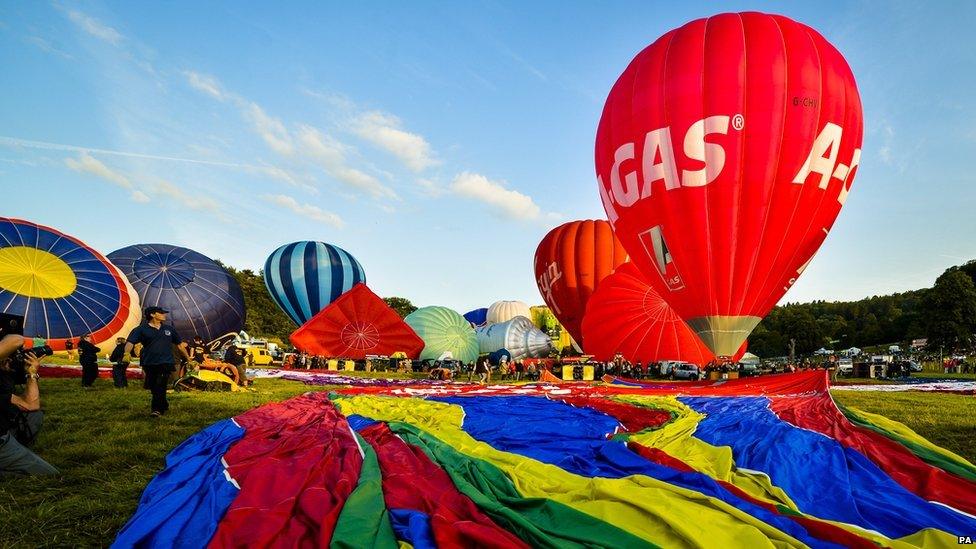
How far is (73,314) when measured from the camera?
50.6 feet

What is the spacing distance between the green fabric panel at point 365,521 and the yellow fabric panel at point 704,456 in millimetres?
2104

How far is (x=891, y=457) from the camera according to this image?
4168 millimetres

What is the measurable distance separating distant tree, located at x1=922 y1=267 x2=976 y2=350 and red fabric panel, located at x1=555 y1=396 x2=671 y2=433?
1603 inches

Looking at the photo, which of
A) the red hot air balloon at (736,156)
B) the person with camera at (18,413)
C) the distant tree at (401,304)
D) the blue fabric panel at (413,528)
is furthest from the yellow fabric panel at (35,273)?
the distant tree at (401,304)

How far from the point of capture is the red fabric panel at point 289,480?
2436 mm

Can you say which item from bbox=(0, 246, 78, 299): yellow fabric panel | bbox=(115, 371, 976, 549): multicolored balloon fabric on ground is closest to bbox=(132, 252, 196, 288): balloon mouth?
bbox=(0, 246, 78, 299): yellow fabric panel

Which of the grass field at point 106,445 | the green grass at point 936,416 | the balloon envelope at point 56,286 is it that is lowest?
the green grass at point 936,416

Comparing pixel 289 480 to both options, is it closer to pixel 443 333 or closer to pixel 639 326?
pixel 639 326

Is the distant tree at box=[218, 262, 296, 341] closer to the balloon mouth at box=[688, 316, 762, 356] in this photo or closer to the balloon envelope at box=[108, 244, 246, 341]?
the balloon envelope at box=[108, 244, 246, 341]

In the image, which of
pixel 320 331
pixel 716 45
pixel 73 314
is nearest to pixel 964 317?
pixel 716 45

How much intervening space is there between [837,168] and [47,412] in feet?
49.6

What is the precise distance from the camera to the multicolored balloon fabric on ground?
2.40 meters

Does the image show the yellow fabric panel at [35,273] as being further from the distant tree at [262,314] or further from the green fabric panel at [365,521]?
the distant tree at [262,314]

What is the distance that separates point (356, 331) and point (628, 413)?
60.2ft
